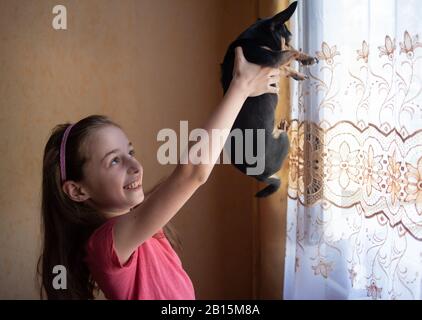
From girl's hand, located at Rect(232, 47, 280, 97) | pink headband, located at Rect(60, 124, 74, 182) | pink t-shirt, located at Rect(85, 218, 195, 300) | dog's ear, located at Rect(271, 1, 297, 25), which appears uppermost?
dog's ear, located at Rect(271, 1, 297, 25)

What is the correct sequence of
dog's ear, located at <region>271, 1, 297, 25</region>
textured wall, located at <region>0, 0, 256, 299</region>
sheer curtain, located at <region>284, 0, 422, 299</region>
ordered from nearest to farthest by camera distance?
1. dog's ear, located at <region>271, 1, 297, 25</region>
2. sheer curtain, located at <region>284, 0, 422, 299</region>
3. textured wall, located at <region>0, 0, 256, 299</region>

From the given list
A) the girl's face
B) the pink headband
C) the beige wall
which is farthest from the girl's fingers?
the beige wall

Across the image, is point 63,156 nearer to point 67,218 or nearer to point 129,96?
point 67,218

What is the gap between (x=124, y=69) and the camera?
156cm

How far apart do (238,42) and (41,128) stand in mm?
933

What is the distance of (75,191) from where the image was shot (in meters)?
0.90

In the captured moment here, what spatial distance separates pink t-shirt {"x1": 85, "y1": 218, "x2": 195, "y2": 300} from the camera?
81 centimetres

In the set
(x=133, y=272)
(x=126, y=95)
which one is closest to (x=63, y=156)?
(x=133, y=272)

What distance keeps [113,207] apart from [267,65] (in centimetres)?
46

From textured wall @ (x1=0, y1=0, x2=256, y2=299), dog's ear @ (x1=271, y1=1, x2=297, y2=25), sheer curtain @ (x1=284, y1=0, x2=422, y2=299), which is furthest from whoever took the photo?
textured wall @ (x1=0, y1=0, x2=256, y2=299)

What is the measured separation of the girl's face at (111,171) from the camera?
0.86 m

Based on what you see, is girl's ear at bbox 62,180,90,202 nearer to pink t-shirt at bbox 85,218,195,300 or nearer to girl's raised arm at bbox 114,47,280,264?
pink t-shirt at bbox 85,218,195,300

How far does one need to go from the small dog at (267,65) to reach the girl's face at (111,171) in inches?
8.7

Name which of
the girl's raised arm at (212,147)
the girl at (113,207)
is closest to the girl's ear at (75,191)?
the girl at (113,207)
